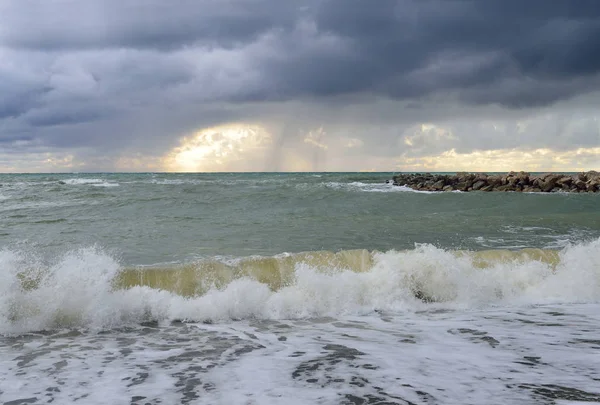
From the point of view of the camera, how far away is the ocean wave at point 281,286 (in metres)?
5.93

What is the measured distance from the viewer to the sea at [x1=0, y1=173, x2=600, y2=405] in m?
3.65

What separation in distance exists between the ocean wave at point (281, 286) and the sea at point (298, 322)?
0.02m

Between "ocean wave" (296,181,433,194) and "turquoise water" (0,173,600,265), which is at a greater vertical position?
"ocean wave" (296,181,433,194)

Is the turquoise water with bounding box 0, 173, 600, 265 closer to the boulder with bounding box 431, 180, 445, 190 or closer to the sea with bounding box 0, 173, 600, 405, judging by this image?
the sea with bounding box 0, 173, 600, 405

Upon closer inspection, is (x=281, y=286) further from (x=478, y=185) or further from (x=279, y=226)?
(x=478, y=185)

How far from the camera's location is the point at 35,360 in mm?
4430

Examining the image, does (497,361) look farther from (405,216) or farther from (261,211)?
(261,211)

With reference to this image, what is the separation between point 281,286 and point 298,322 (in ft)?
4.47

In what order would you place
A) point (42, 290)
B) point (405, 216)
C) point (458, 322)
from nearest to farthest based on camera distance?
point (458, 322) → point (42, 290) → point (405, 216)

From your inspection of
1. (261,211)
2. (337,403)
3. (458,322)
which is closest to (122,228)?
(261,211)

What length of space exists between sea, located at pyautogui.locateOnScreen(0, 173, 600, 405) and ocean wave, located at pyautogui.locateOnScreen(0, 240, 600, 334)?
0.02m

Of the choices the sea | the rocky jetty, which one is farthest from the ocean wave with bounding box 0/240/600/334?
the rocky jetty

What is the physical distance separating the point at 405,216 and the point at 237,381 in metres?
13.1

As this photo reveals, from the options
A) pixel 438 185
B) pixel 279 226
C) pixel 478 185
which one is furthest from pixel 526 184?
pixel 279 226
